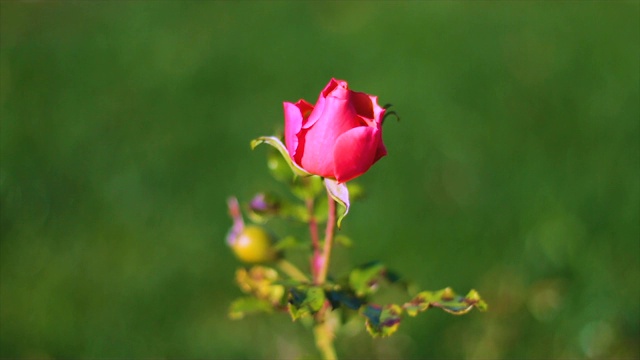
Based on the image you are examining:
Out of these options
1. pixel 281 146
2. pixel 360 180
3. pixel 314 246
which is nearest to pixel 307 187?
pixel 314 246

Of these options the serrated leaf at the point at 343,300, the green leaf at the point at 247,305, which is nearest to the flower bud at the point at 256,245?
the green leaf at the point at 247,305

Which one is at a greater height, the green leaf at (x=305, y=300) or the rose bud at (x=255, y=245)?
the rose bud at (x=255, y=245)

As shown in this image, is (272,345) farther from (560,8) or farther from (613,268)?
(560,8)

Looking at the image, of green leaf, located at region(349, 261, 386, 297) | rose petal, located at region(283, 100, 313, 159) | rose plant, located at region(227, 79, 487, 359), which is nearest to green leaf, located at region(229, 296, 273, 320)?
rose plant, located at region(227, 79, 487, 359)

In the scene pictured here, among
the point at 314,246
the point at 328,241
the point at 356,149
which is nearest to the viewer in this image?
the point at 356,149

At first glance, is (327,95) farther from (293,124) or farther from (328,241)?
(328,241)

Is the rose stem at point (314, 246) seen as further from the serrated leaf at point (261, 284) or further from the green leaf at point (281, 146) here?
the green leaf at point (281, 146)

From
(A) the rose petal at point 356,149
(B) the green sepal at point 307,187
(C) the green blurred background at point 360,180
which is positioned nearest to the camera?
(A) the rose petal at point 356,149
